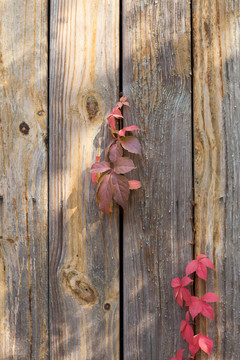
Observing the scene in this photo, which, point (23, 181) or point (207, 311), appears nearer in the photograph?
point (207, 311)

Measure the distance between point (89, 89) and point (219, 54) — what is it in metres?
0.50

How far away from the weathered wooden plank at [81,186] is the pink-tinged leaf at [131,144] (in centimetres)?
8

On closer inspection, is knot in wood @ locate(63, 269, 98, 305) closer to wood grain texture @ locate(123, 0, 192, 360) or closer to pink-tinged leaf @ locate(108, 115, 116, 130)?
wood grain texture @ locate(123, 0, 192, 360)

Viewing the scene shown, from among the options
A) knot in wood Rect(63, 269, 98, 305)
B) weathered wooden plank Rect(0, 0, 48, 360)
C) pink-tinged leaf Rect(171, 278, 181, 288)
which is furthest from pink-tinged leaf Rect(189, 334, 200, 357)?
weathered wooden plank Rect(0, 0, 48, 360)

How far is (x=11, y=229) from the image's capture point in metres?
1.17

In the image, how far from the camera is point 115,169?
1082 millimetres

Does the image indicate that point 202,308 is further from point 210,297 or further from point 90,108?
point 90,108

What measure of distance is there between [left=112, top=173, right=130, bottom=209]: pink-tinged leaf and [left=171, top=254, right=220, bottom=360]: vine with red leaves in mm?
331

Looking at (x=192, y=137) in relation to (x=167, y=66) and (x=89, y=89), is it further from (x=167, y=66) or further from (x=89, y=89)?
(x=89, y=89)

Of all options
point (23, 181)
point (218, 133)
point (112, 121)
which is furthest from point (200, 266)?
point (23, 181)

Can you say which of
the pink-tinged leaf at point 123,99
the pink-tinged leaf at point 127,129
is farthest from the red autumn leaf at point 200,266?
the pink-tinged leaf at point 123,99

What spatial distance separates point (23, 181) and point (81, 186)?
0.72 feet

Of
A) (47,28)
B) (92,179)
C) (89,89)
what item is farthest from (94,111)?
(47,28)

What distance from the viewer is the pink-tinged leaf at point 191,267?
3.58ft
